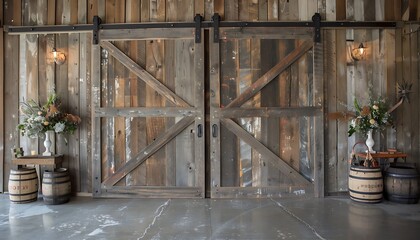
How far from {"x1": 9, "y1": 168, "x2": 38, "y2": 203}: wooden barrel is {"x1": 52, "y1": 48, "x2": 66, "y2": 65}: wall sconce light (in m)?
1.70

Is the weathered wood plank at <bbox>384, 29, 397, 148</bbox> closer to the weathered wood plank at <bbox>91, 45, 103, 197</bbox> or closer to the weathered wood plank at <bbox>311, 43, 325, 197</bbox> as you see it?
the weathered wood plank at <bbox>311, 43, 325, 197</bbox>

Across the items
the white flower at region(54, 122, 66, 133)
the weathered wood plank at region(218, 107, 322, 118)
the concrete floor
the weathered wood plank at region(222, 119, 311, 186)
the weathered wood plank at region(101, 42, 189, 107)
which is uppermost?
the weathered wood plank at region(101, 42, 189, 107)

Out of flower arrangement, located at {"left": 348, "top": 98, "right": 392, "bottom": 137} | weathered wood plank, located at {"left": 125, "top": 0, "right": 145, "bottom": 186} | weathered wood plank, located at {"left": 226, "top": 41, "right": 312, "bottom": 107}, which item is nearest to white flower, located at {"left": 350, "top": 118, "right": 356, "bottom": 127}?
flower arrangement, located at {"left": 348, "top": 98, "right": 392, "bottom": 137}

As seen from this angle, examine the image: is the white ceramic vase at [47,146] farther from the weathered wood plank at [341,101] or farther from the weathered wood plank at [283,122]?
the weathered wood plank at [341,101]

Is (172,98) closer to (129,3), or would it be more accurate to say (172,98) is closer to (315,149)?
(129,3)

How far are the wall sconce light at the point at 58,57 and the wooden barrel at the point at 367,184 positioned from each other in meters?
4.74

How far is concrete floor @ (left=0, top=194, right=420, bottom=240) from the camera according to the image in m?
3.32

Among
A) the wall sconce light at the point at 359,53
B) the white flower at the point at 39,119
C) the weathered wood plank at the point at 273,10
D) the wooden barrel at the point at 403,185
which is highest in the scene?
the weathered wood plank at the point at 273,10

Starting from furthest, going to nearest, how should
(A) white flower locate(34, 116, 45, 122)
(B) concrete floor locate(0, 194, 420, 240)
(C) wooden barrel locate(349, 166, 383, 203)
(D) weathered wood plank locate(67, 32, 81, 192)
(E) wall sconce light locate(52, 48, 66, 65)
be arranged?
(D) weathered wood plank locate(67, 32, 81, 192), (E) wall sconce light locate(52, 48, 66, 65), (A) white flower locate(34, 116, 45, 122), (C) wooden barrel locate(349, 166, 383, 203), (B) concrete floor locate(0, 194, 420, 240)

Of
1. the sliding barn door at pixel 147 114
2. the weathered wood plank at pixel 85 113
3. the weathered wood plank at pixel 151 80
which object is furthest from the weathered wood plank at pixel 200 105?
the weathered wood plank at pixel 85 113

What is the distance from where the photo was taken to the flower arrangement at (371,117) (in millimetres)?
4547

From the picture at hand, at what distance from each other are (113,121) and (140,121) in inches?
16.9

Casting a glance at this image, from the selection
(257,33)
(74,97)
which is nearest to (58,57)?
(74,97)

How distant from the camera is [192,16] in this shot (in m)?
4.85
